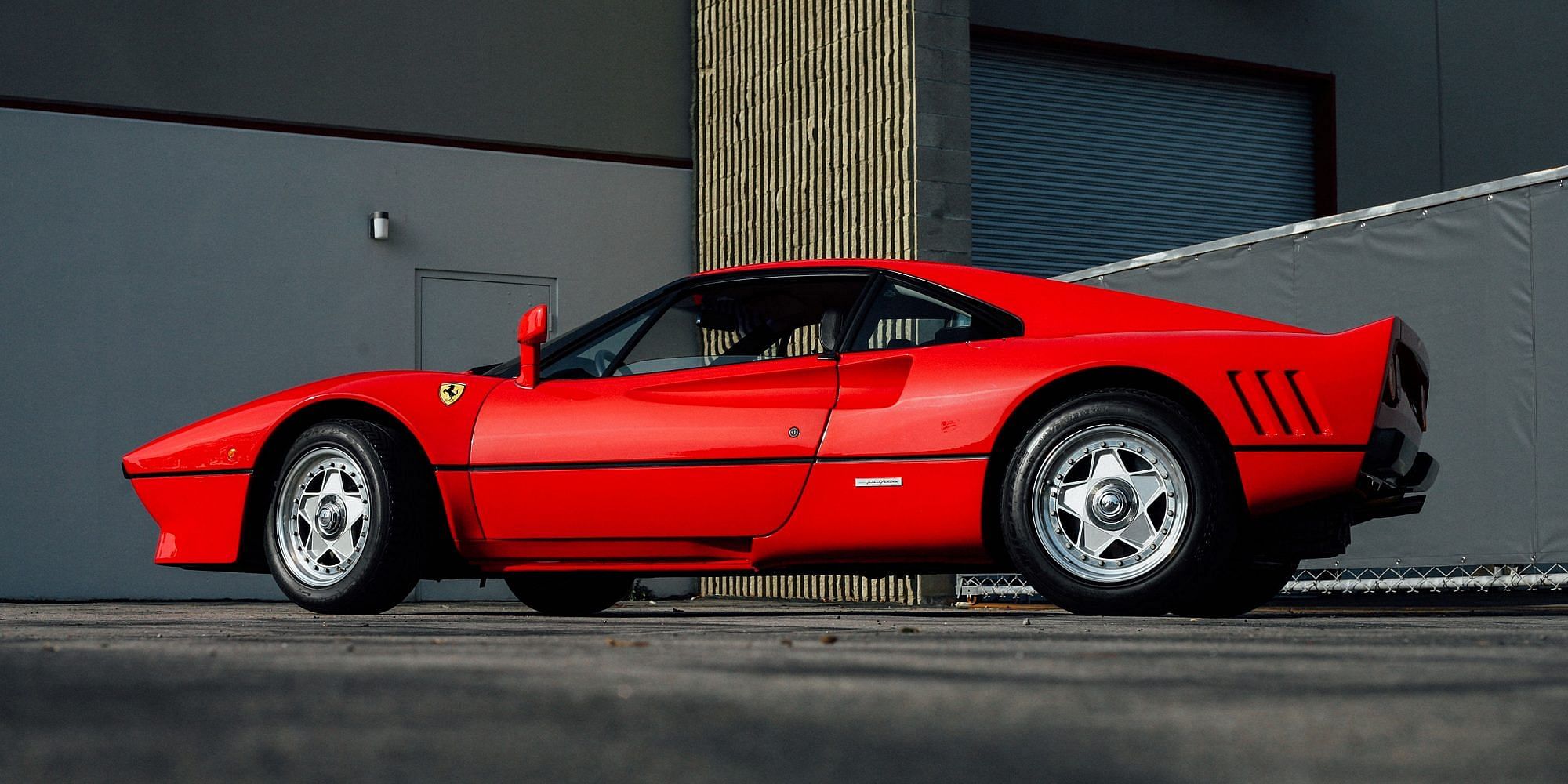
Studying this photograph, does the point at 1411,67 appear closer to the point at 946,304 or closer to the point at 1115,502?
the point at 946,304

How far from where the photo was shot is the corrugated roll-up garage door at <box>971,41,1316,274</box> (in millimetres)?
13008

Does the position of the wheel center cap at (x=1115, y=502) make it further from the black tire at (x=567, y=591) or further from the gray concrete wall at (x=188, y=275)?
the gray concrete wall at (x=188, y=275)

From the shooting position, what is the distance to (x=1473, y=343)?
723 centimetres

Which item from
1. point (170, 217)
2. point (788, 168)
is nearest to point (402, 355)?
point (170, 217)

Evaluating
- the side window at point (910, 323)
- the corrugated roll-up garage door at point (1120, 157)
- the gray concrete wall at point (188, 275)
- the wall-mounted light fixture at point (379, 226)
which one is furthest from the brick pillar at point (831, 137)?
the side window at point (910, 323)

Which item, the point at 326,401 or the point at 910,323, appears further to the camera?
the point at 326,401

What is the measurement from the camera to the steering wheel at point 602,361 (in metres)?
5.39

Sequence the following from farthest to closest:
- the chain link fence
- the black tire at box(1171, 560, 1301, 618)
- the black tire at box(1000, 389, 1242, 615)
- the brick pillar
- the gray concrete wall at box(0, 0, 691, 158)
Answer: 1. the gray concrete wall at box(0, 0, 691, 158)
2. the brick pillar
3. the chain link fence
4. the black tire at box(1171, 560, 1301, 618)
5. the black tire at box(1000, 389, 1242, 615)

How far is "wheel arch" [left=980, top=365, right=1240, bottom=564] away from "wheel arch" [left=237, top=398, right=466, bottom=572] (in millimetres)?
1854

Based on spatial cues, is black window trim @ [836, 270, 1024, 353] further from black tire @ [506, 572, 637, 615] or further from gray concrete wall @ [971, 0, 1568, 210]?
gray concrete wall @ [971, 0, 1568, 210]

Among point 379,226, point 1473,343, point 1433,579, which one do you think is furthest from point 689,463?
point 379,226

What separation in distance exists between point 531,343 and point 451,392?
323 mm

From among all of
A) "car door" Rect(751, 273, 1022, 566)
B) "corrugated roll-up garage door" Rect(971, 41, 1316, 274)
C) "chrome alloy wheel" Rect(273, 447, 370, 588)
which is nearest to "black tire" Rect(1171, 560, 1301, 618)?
"car door" Rect(751, 273, 1022, 566)

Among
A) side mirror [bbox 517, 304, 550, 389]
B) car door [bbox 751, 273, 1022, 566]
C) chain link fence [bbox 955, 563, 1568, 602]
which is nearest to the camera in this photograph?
car door [bbox 751, 273, 1022, 566]
